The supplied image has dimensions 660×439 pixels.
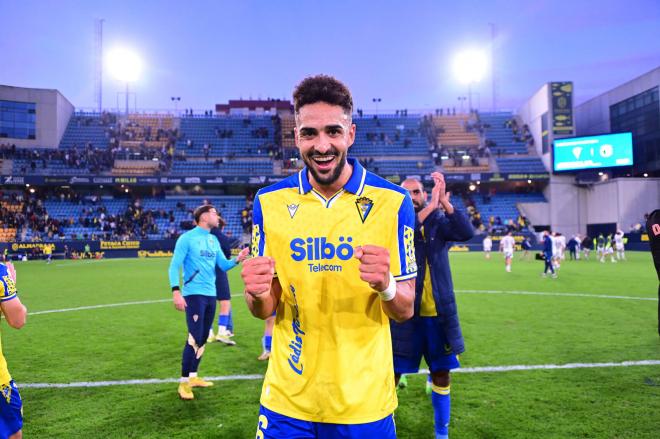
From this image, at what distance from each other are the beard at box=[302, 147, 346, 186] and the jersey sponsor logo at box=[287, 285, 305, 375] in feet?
2.04

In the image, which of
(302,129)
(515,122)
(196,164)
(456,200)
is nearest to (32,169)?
(196,164)

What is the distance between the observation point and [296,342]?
2.42 metres

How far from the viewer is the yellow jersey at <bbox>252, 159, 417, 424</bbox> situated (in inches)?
91.3

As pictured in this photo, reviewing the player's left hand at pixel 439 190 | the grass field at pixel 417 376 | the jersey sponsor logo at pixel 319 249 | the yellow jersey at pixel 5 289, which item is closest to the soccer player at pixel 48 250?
the grass field at pixel 417 376

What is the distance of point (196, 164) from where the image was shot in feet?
178

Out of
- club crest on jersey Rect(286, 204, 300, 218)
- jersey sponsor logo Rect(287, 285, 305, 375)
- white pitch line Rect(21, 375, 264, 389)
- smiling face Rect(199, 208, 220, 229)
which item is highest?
smiling face Rect(199, 208, 220, 229)

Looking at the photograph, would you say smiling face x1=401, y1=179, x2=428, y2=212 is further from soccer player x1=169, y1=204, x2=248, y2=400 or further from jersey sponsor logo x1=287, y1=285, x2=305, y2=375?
jersey sponsor logo x1=287, y1=285, x2=305, y2=375

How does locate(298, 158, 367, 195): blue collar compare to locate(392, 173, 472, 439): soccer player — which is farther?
locate(392, 173, 472, 439): soccer player

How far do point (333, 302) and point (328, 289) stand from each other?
0.24 ft

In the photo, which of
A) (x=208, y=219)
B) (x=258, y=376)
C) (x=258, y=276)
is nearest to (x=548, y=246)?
(x=258, y=376)

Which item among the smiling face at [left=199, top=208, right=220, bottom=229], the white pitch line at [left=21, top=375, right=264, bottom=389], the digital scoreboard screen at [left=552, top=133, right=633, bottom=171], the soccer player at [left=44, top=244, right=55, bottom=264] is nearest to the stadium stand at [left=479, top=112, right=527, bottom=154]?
the digital scoreboard screen at [left=552, top=133, right=633, bottom=171]

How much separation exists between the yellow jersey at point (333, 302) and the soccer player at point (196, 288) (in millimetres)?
3730

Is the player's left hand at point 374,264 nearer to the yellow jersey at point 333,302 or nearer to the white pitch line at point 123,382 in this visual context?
the yellow jersey at point 333,302

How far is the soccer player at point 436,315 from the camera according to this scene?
452 cm
